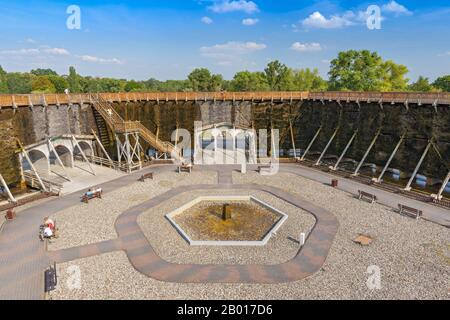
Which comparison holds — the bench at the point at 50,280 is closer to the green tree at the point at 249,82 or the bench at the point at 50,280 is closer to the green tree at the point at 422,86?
the green tree at the point at 249,82

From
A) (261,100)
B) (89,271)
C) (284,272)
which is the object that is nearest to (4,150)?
(89,271)

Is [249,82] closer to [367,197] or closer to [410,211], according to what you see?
[367,197]

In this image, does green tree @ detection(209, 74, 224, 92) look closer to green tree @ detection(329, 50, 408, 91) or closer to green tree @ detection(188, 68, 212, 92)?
green tree @ detection(188, 68, 212, 92)

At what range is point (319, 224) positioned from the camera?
21.5 meters

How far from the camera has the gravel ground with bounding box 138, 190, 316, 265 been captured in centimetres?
1727

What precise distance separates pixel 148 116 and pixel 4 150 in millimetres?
18112

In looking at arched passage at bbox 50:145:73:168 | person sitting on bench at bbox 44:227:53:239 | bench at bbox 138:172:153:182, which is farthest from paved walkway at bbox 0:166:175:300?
arched passage at bbox 50:145:73:168

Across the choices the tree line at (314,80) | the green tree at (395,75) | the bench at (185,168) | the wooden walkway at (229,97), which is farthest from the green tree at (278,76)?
the bench at (185,168)

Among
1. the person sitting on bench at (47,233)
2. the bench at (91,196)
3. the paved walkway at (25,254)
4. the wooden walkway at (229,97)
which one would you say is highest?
the wooden walkway at (229,97)

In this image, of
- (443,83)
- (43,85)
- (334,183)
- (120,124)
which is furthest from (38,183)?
(443,83)

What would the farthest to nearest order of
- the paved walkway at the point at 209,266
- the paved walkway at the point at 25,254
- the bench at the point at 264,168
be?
1. the bench at the point at 264,168
2. the paved walkway at the point at 209,266
3. the paved walkway at the point at 25,254

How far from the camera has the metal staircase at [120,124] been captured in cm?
3484

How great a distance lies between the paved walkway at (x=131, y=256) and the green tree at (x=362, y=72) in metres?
42.0

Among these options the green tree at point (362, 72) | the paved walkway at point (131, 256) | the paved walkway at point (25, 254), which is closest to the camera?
the paved walkway at point (25, 254)
